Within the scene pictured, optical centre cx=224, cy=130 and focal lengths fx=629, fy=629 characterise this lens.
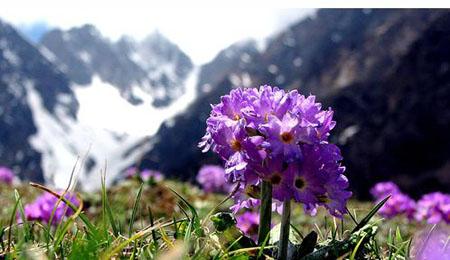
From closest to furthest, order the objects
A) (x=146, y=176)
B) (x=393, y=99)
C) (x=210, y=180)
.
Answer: (x=146, y=176)
(x=210, y=180)
(x=393, y=99)

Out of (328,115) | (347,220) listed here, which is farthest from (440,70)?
(328,115)

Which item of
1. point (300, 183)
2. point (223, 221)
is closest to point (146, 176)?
point (223, 221)

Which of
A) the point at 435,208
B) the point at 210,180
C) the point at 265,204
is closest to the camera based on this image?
the point at 265,204

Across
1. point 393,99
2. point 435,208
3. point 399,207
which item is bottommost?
point 435,208

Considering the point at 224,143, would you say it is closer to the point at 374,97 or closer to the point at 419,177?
the point at 419,177

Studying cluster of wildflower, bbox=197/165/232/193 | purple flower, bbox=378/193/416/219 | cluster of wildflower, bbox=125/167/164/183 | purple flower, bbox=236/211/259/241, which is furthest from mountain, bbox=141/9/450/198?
purple flower, bbox=236/211/259/241

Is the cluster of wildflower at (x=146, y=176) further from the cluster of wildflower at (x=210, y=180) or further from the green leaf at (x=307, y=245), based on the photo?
the green leaf at (x=307, y=245)

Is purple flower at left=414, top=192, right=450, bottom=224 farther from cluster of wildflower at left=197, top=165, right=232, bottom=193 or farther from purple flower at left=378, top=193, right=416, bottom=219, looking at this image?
cluster of wildflower at left=197, top=165, right=232, bottom=193

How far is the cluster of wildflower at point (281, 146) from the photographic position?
2.21 m

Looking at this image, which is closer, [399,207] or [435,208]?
[435,208]

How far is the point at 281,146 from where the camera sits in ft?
7.10

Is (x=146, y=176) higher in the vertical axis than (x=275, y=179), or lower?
higher

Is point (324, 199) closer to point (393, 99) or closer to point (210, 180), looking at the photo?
point (210, 180)

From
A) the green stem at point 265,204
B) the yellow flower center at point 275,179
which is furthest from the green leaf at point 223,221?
the yellow flower center at point 275,179
